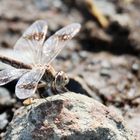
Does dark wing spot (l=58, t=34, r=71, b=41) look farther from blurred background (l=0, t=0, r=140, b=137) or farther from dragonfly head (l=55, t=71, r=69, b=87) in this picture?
dragonfly head (l=55, t=71, r=69, b=87)

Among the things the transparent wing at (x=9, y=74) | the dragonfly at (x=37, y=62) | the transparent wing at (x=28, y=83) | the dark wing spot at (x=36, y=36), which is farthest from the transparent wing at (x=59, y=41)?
the transparent wing at (x=28, y=83)

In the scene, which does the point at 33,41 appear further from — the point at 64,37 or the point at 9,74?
the point at 9,74

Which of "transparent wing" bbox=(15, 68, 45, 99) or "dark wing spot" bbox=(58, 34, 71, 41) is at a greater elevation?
"dark wing spot" bbox=(58, 34, 71, 41)

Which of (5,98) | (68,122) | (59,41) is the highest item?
(59,41)

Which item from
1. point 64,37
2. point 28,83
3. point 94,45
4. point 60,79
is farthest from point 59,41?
point 94,45

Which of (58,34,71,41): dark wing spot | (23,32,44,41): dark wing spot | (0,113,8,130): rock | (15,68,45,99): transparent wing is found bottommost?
(0,113,8,130): rock

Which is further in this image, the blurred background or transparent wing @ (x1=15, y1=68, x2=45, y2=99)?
the blurred background

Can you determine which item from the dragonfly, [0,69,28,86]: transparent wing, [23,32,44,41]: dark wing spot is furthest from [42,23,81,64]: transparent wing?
[0,69,28,86]: transparent wing
